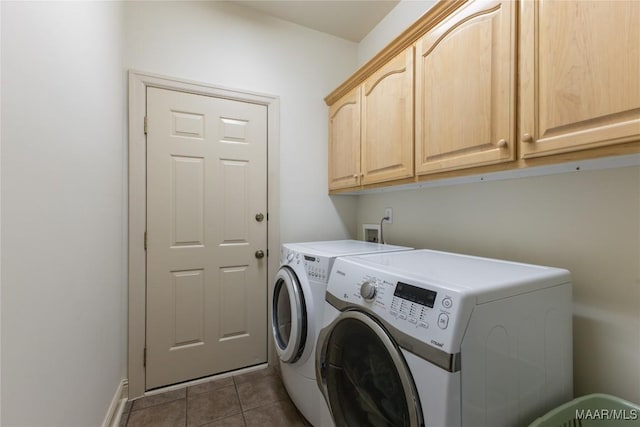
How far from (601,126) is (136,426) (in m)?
2.45

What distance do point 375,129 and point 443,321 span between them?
1.31 m

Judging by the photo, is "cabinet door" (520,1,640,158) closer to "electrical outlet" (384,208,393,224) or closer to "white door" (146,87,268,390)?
"electrical outlet" (384,208,393,224)

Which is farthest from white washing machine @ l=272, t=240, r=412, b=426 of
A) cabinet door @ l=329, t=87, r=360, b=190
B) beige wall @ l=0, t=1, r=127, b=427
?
beige wall @ l=0, t=1, r=127, b=427

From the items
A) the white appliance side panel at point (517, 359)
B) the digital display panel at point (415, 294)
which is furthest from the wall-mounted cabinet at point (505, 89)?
the digital display panel at point (415, 294)

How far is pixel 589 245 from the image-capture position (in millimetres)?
1038

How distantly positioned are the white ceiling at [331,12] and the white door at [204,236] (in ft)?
2.40

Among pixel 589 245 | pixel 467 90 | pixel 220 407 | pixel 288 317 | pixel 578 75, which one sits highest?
pixel 467 90

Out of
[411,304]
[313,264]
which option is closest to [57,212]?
[313,264]

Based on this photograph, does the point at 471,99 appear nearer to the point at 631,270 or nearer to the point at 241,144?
the point at 631,270

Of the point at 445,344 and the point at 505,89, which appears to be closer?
the point at 445,344

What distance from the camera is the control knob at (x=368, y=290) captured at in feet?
3.05

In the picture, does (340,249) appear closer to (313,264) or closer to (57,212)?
(313,264)

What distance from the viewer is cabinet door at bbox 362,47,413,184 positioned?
1469 millimetres

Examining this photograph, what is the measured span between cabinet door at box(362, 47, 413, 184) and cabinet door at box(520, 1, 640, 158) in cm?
57
